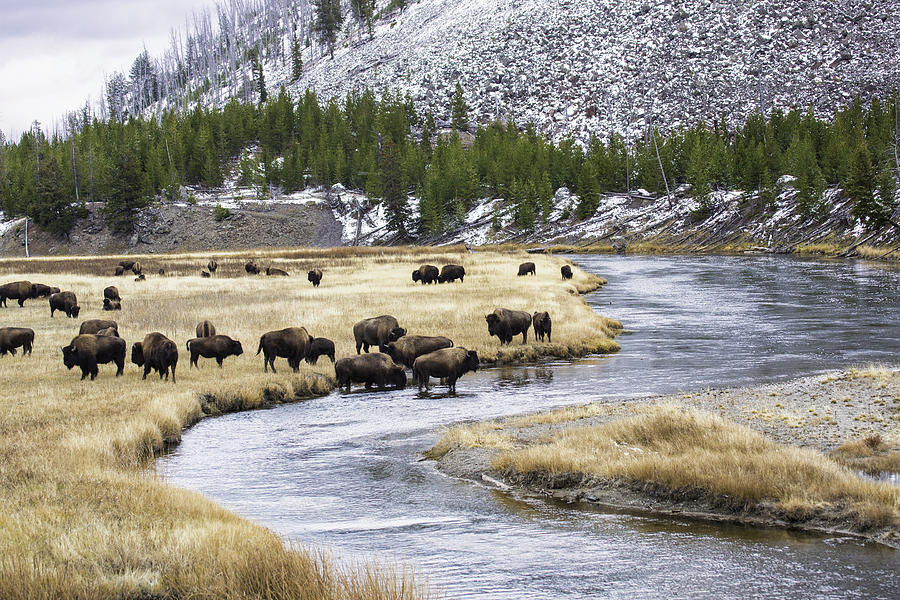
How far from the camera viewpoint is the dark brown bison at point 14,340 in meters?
24.8

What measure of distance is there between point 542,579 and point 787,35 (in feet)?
553

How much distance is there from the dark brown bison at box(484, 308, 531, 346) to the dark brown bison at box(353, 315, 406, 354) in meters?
3.57

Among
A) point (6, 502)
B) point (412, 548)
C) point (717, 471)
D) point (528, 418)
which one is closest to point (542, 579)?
point (412, 548)

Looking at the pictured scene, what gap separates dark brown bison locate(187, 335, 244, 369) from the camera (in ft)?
75.7

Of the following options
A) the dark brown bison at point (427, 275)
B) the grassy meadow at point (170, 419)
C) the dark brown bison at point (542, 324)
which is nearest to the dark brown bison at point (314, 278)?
the grassy meadow at point (170, 419)

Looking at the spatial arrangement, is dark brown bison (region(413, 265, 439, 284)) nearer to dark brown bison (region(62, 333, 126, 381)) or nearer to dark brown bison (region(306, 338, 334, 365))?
dark brown bison (region(306, 338, 334, 365))

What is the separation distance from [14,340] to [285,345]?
365 inches

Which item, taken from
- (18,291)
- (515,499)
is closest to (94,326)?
(18,291)

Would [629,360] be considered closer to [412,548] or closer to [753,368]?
A: [753,368]

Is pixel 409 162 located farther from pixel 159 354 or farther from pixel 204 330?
pixel 159 354

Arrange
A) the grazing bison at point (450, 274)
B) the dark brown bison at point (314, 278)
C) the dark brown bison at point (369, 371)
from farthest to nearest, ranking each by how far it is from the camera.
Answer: the grazing bison at point (450, 274)
the dark brown bison at point (314, 278)
the dark brown bison at point (369, 371)

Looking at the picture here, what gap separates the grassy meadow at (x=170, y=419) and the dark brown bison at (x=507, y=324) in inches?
16.2

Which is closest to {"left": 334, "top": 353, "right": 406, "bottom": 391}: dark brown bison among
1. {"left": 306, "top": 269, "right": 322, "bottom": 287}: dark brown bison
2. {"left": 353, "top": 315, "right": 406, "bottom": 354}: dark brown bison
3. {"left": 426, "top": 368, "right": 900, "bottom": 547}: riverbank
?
{"left": 353, "top": 315, "right": 406, "bottom": 354}: dark brown bison

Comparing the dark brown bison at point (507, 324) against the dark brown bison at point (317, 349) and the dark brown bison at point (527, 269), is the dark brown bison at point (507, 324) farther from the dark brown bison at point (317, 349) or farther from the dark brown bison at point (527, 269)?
the dark brown bison at point (527, 269)
